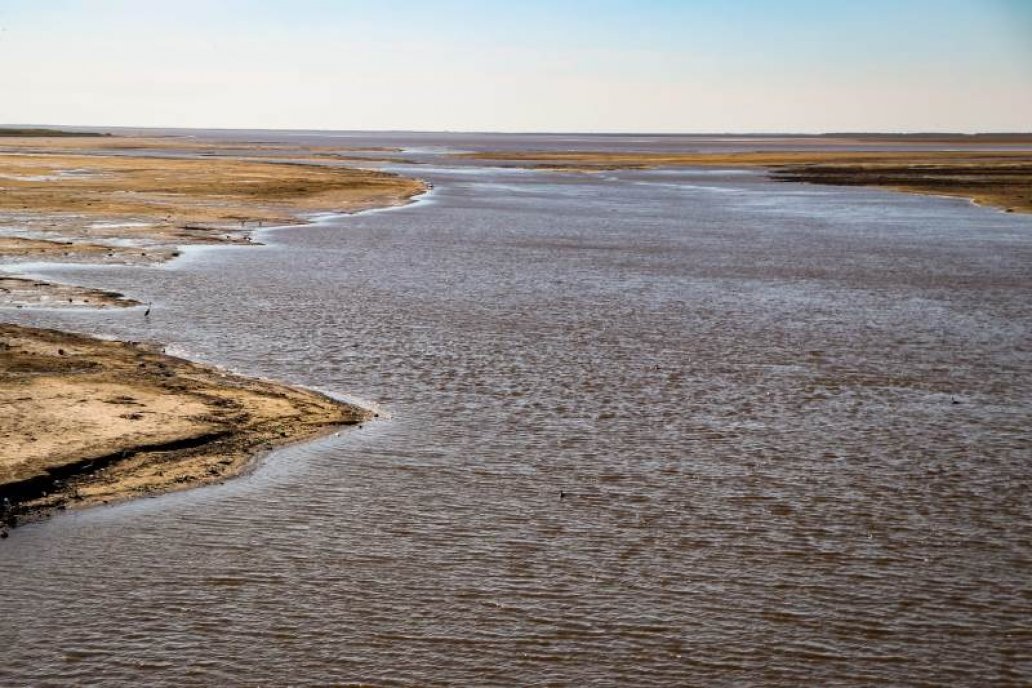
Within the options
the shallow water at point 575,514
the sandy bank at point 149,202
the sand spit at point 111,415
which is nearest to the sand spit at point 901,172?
the sandy bank at point 149,202

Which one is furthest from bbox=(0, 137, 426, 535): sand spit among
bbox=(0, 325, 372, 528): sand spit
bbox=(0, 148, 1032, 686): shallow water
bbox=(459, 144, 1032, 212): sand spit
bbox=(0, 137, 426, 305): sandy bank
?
bbox=(459, 144, 1032, 212): sand spit

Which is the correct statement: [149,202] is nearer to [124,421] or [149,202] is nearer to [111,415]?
[111,415]

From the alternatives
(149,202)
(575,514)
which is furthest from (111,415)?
(149,202)

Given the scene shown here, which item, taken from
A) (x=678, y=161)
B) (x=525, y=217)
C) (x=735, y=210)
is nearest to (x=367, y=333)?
(x=525, y=217)

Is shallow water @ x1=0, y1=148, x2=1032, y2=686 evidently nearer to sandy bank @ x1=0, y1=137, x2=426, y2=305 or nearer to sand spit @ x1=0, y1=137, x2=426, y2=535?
sand spit @ x1=0, y1=137, x2=426, y2=535

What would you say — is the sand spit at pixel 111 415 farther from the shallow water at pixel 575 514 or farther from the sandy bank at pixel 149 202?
the sandy bank at pixel 149 202

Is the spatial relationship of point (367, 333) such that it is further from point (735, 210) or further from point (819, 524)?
point (735, 210)

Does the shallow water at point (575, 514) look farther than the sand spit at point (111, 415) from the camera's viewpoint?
No
